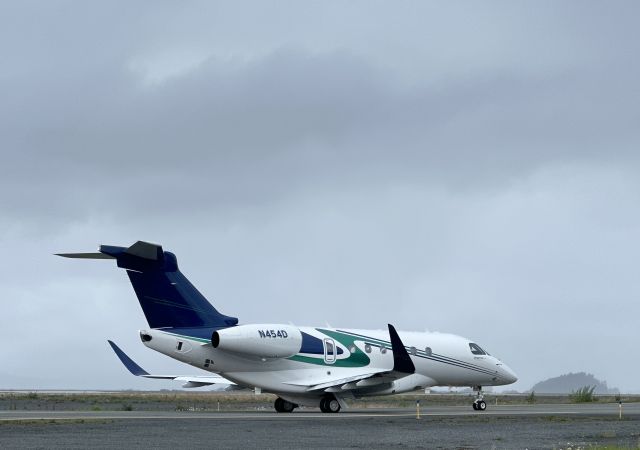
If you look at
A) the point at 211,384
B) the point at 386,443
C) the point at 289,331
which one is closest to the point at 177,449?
the point at 386,443

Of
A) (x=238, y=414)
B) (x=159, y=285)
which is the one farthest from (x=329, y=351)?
(x=159, y=285)

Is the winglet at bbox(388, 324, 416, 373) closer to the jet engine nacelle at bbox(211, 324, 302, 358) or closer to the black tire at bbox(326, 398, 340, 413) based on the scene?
the black tire at bbox(326, 398, 340, 413)

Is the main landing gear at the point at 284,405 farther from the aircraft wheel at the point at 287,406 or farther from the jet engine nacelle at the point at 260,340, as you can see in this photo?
the jet engine nacelle at the point at 260,340

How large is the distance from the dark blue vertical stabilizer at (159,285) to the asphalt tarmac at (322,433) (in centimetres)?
566

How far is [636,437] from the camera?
73.0 feet

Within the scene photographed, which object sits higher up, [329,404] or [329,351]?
[329,351]

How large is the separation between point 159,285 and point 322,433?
1246cm

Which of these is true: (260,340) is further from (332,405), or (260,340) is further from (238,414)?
(332,405)

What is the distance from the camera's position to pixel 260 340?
34438mm

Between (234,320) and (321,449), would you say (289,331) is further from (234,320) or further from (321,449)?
(321,449)

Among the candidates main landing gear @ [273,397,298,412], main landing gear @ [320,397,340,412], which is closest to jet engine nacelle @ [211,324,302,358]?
main landing gear @ [320,397,340,412]

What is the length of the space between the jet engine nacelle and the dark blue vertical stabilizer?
Result: 4.68ft

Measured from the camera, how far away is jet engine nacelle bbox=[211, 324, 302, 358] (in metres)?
33.6

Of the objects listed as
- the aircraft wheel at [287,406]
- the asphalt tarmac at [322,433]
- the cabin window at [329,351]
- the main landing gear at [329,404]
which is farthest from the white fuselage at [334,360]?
the asphalt tarmac at [322,433]
